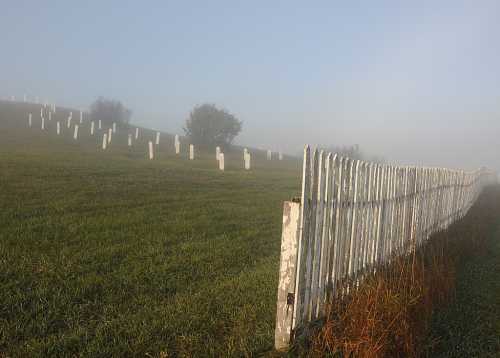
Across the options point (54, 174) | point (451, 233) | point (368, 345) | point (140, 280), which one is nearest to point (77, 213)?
point (140, 280)

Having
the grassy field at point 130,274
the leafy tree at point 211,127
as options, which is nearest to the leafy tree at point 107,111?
the leafy tree at point 211,127

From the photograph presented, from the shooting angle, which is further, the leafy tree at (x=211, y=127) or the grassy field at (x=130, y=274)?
the leafy tree at (x=211, y=127)

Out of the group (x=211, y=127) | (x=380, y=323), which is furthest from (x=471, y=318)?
(x=211, y=127)

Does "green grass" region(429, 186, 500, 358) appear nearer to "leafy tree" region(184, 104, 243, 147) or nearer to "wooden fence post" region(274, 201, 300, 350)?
"wooden fence post" region(274, 201, 300, 350)

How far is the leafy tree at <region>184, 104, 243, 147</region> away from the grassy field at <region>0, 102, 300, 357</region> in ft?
131

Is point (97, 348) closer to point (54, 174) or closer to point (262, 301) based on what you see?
point (262, 301)

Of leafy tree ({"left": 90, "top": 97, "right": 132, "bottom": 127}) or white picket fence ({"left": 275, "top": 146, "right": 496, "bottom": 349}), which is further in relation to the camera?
leafy tree ({"left": 90, "top": 97, "right": 132, "bottom": 127})

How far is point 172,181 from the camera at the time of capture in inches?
598

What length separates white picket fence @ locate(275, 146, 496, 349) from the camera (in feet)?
11.1

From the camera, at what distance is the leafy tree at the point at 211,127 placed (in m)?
50.7

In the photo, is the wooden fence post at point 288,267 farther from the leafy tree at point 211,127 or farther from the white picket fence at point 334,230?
the leafy tree at point 211,127

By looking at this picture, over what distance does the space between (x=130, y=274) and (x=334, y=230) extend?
9.95 ft

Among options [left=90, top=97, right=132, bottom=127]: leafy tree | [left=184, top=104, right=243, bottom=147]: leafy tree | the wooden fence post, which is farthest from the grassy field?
[left=90, top=97, right=132, bottom=127]: leafy tree

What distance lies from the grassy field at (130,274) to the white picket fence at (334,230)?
62 centimetres
